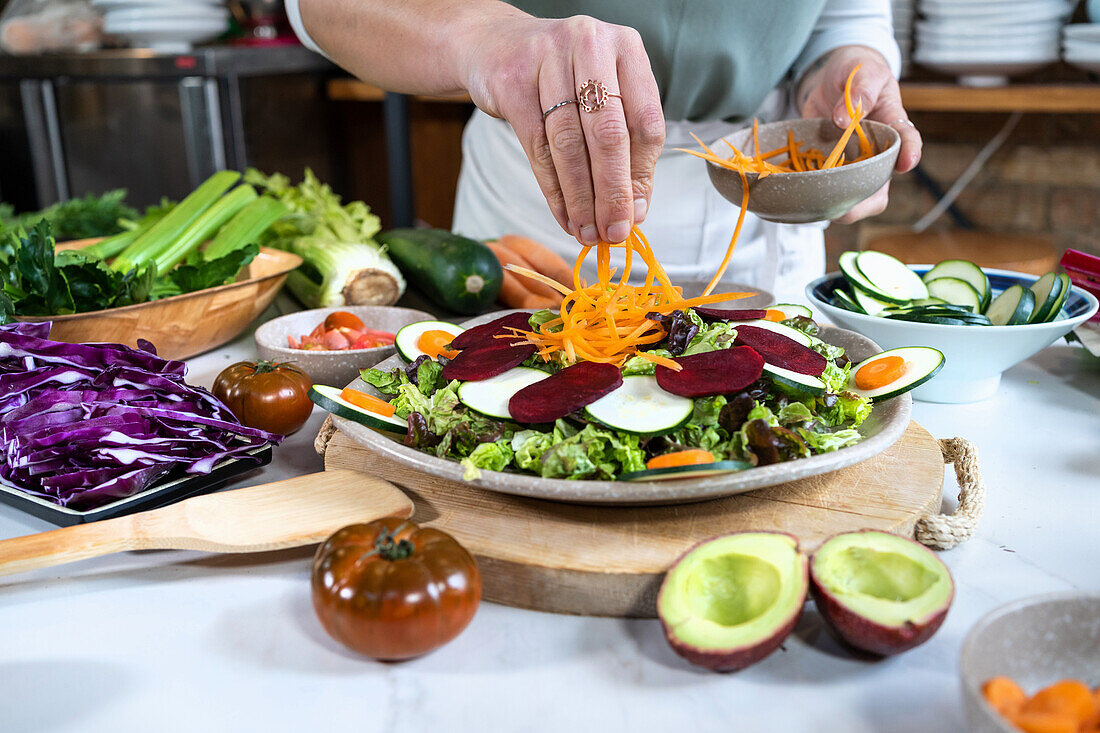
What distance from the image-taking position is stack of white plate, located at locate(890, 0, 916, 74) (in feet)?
12.5

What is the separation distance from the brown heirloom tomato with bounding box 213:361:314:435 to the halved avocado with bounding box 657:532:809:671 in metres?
0.78

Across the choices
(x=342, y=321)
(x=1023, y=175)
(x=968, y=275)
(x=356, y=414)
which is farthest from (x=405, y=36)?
(x=1023, y=175)

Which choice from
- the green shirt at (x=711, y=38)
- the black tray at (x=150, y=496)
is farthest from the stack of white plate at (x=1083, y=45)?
the black tray at (x=150, y=496)

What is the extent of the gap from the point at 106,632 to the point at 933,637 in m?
0.93

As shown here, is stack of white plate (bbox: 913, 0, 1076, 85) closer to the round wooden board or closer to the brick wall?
the brick wall

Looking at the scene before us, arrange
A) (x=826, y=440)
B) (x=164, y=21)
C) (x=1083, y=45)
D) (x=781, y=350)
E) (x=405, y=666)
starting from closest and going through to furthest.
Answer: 1. (x=405, y=666)
2. (x=826, y=440)
3. (x=781, y=350)
4. (x=1083, y=45)
5. (x=164, y=21)

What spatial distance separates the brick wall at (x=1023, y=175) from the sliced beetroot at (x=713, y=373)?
12.8ft

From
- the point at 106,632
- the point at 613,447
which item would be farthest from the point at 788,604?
the point at 106,632

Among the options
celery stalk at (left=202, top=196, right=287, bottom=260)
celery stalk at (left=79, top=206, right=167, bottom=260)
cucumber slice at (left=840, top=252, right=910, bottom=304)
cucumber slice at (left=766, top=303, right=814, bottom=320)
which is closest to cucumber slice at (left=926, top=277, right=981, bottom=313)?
cucumber slice at (left=840, top=252, right=910, bottom=304)

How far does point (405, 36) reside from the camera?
179cm

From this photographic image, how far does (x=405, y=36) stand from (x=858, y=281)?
41.0 inches

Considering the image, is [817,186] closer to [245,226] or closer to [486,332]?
[486,332]

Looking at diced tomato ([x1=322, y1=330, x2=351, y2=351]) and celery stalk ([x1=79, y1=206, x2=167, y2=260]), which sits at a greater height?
celery stalk ([x1=79, y1=206, x2=167, y2=260])

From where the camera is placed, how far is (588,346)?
131 centimetres
